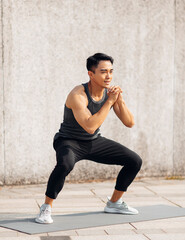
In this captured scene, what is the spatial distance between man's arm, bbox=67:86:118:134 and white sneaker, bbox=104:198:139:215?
0.97 m

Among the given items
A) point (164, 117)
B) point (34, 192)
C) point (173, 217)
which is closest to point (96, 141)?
point (173, 217)

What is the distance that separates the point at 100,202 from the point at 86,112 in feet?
5.30

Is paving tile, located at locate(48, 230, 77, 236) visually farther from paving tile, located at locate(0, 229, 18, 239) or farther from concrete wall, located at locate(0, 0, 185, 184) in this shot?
concrete wall, located at locate(0, 0, 185, 184)

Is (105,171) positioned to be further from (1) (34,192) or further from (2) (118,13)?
(2) (118,13)

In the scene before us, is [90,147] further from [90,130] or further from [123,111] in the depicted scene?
[123,111]

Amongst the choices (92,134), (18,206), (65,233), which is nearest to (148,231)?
(65,233)

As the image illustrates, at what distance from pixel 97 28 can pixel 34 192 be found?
2571 mm

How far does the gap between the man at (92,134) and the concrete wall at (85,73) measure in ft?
6.95

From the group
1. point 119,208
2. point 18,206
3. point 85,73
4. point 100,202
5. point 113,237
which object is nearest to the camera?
point 113,237

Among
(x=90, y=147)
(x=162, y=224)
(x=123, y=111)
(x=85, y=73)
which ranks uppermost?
(x=85, y=73)

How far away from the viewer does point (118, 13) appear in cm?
809

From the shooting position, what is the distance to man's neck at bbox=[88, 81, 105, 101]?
224 inches

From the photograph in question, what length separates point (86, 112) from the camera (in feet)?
17.8

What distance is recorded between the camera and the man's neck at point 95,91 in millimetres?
5684
